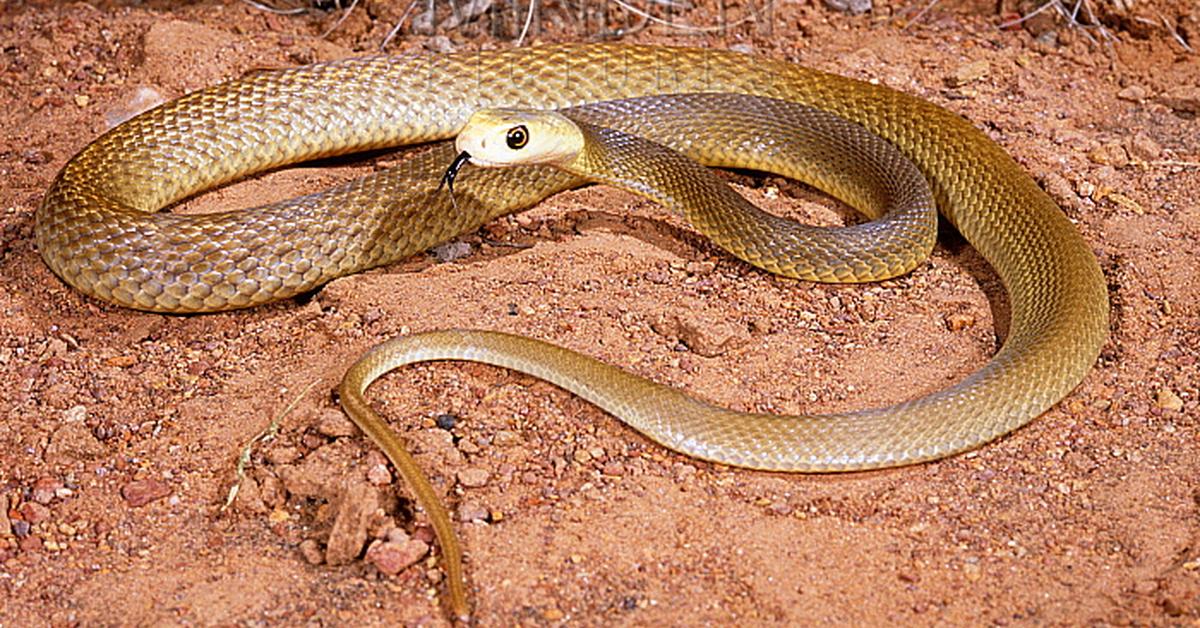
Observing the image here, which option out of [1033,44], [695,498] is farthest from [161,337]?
[1033,44]

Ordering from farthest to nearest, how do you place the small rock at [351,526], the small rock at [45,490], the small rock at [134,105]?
the small rock at [134,105] < the small rock at [45,490] < the small rock at [351,526]

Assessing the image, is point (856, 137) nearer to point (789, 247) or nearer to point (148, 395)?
point (789, 247)

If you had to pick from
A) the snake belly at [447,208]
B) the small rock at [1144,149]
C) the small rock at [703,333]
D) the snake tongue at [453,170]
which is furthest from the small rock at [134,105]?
the small rock at [1144,149]

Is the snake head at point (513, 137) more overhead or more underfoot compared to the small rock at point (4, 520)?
more overhead

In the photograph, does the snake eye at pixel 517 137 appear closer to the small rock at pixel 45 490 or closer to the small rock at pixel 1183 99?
the small rock at pixel 45 490

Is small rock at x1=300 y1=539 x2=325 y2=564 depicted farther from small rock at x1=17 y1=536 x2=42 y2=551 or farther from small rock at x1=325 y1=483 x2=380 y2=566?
small rock at x1=17 y1=536 x2=42 y2=551

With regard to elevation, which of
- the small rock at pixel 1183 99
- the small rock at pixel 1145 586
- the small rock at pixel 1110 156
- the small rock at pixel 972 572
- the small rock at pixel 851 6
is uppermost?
the small rock at pixel 851 6

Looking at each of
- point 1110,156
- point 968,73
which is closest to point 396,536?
point 1110,156
